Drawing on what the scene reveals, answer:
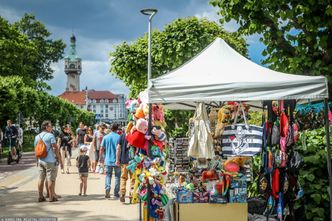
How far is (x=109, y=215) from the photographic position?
30.7ft

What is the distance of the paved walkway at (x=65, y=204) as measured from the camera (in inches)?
371

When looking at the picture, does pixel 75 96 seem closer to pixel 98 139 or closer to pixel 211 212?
pixel 98 139

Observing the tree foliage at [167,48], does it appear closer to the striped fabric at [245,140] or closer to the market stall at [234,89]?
the striped fabric at [245,140]

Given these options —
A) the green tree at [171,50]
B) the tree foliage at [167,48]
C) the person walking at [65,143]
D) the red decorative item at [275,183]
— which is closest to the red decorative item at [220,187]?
the red decorative item at [275,183]

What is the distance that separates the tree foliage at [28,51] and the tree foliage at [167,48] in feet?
56.8

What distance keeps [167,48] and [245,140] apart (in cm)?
1691

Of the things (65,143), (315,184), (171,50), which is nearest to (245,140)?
(315,184)

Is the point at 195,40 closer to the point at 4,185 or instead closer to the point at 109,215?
the point at 4,185

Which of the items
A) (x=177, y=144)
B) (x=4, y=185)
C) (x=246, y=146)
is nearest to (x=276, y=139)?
(x=246, y=146)

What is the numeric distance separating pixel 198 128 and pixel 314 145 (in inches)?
86.9

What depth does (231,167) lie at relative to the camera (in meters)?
7.30

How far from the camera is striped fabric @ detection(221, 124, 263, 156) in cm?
796

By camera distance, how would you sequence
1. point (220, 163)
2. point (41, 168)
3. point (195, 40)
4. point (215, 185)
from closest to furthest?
point (215, 185) < point (220, 163) < point (41, 168) < point (195, 40)

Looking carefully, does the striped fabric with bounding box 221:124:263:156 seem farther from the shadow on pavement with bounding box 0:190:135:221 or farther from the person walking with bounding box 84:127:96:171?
the person walking with bounding box 84:127:96:171
